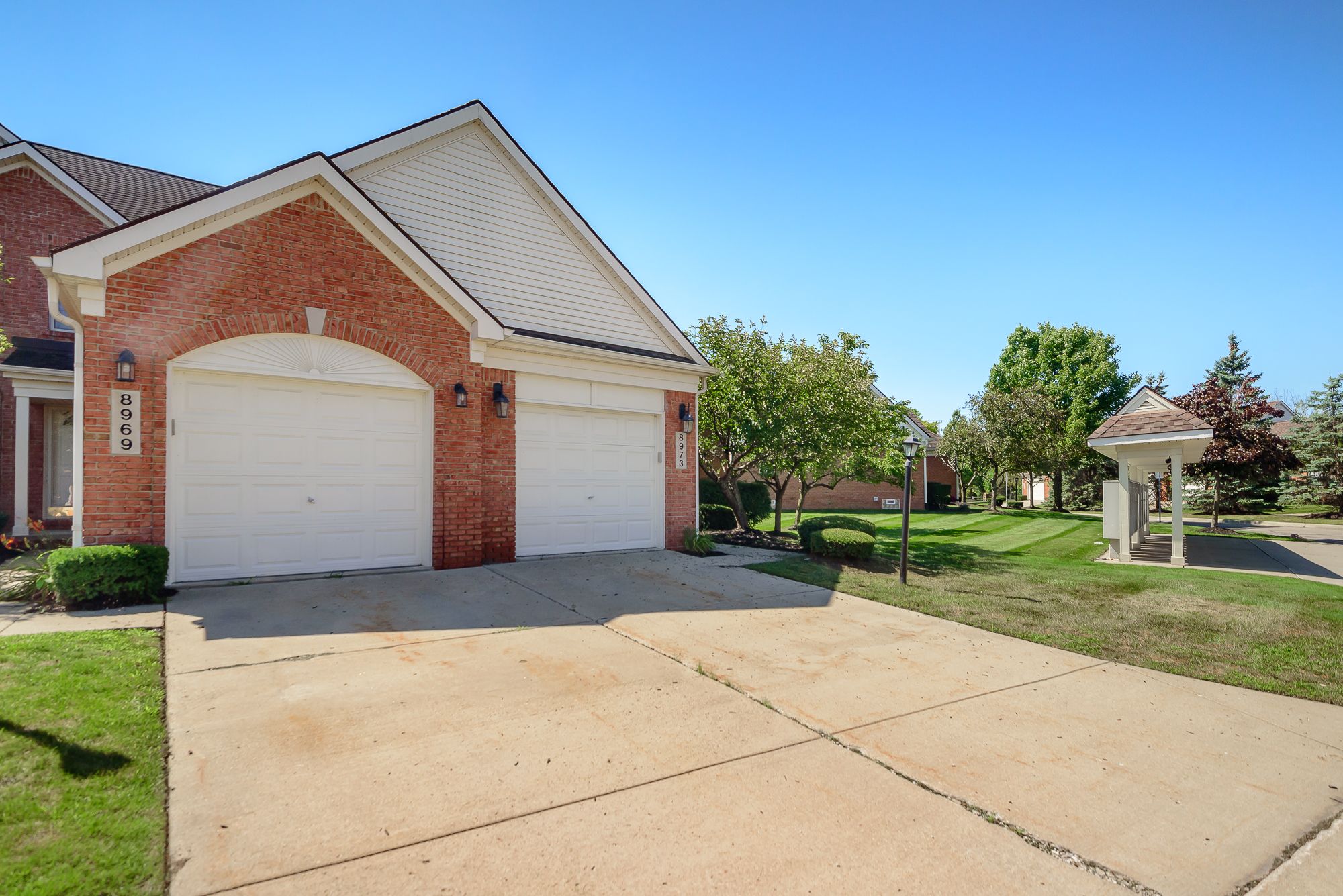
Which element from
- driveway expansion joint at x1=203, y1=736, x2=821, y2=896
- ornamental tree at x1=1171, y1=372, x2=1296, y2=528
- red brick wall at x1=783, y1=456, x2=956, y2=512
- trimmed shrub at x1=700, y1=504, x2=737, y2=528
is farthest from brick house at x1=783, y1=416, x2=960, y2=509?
driveway expansion joint at x1=203, y1=736, x2=821, y2=896

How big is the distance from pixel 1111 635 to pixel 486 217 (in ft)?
35.8

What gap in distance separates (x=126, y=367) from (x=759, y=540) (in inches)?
437

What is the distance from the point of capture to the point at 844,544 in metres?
11.4

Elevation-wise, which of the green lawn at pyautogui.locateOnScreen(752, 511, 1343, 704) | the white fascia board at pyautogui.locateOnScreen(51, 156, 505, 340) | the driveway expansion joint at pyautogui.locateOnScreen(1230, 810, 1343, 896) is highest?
the white fascia board at pyautogui.locateOnScreen(51, 156, 505, 340)

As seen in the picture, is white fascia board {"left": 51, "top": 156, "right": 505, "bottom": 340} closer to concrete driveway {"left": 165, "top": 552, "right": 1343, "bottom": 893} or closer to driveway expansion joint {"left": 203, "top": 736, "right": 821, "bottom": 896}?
concrete driveway {"left": 165, "top": 552, "right": 1343, "bottom": 893}

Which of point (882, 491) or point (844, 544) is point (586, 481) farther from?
point (882, 491)

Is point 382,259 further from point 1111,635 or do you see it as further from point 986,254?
point 986,254

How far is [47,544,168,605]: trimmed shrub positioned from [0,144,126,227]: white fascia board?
10074 mm

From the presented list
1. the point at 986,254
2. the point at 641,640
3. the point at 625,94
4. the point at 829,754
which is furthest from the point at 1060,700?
the point at 986,254

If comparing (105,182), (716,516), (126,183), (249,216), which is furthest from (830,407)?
(105,182)

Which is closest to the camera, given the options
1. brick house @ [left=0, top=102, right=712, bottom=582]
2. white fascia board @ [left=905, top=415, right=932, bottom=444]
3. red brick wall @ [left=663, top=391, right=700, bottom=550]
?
brick house @ [left=0, top=102, right=712, bottom=582]

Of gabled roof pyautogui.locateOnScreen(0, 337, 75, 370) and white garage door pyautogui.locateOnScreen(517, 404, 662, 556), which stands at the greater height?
gabled roof pyautogui.locateOnScreen(0, 337, 75, 370)

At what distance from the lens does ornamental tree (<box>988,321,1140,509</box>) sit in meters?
35.3

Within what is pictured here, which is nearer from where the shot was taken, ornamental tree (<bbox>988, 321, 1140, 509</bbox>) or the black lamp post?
the black lamp post
